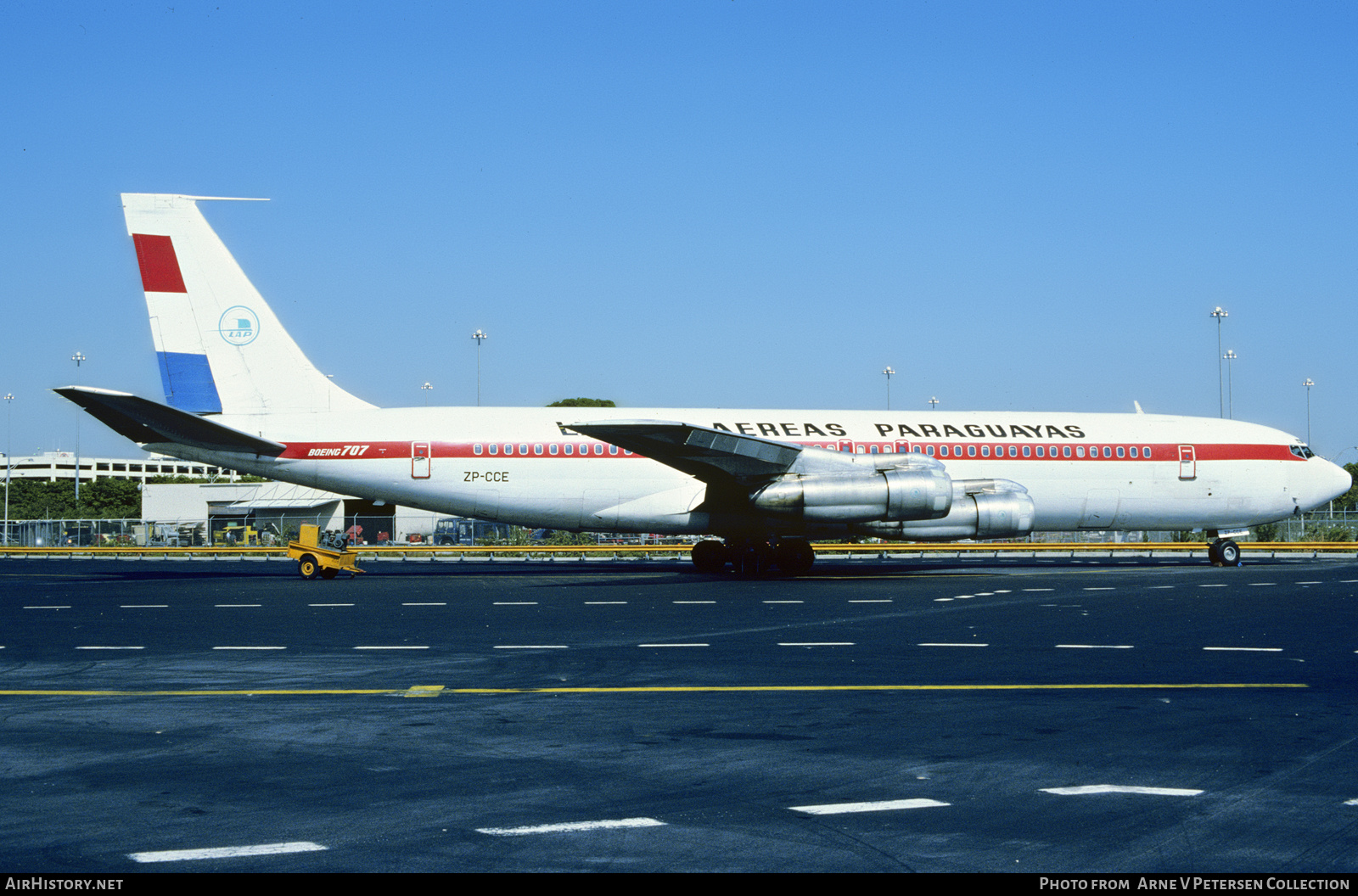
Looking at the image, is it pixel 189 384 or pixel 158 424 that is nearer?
pixel 158 424

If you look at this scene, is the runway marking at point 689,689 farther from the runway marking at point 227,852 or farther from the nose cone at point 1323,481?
the nose cone at point 1323,481

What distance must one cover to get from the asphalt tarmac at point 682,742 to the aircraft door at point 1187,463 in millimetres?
11732

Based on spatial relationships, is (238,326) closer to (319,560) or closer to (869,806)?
(319,560)

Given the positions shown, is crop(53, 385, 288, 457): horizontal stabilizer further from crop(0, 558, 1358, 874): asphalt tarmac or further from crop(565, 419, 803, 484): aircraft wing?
crop(565, 419, 803, 484): aircraft wing

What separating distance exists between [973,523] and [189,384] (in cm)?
1800

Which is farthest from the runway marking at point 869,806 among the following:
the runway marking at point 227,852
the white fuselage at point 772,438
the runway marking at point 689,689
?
the white fuselage at point 772,438

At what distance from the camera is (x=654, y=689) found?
31.9ft

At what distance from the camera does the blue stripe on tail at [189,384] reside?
25.0m

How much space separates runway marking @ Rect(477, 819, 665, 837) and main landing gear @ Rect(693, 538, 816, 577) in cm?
1986

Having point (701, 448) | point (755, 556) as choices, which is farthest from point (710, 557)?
point (701, 448)

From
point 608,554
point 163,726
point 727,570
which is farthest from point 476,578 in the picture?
point 163,726

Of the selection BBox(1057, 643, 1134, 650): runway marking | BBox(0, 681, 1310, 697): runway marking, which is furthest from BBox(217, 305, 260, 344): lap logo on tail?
BBox(1057, 643, 1134, 650): runway marking

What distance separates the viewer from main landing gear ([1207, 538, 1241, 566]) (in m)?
29.0

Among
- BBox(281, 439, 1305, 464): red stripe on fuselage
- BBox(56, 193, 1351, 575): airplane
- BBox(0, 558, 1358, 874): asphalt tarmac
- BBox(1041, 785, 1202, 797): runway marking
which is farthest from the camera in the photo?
BBox(281, 439, 1305, 464): red stripe on fuselage
